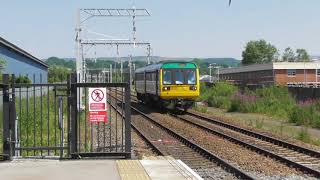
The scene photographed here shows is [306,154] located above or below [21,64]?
below

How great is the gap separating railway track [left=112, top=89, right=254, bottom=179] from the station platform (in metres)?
1.48

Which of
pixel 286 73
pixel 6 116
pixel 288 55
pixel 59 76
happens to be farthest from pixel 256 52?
pixel 6 116

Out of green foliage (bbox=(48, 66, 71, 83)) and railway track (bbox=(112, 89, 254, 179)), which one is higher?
green foliage (bbox=(48, 66, 71, 83))

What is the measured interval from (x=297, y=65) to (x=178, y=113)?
79137mm

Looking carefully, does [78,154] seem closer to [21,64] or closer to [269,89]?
[269,89]

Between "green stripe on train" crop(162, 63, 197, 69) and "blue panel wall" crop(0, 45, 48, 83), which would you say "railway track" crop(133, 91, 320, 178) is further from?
"blue panel wall" crop(0, 45, 48, 83)

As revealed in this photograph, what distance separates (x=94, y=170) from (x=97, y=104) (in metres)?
1.99

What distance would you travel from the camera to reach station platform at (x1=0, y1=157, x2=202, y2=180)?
423 inches

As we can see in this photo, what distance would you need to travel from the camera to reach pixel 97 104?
13031 millimetres

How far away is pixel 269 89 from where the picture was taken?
1865 inches

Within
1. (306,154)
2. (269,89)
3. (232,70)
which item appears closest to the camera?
(306,154)

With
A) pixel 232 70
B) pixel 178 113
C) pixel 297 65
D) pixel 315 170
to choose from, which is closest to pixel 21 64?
pixel 178 113

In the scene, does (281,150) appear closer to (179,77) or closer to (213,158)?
(213,158)

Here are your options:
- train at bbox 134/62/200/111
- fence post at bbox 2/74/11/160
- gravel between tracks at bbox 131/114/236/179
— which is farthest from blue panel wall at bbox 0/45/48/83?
fence post at bbox 2/74/11/160
